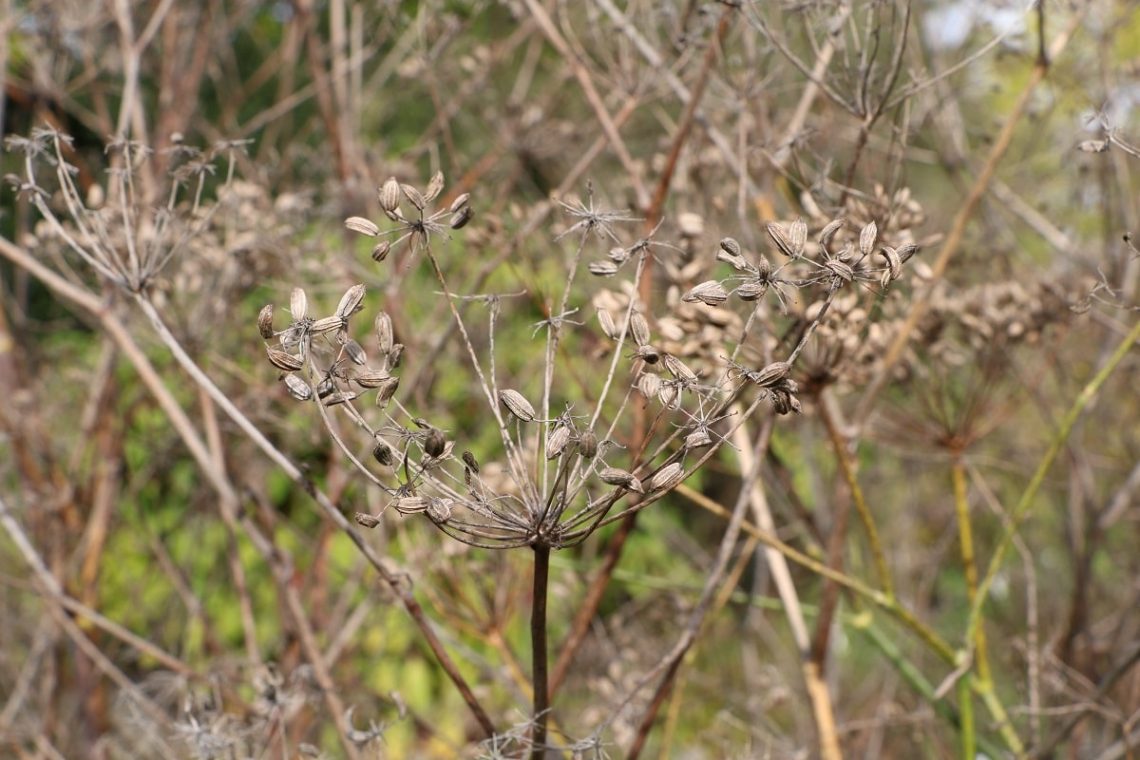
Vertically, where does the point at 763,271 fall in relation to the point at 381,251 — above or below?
above

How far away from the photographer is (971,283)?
9.83 feet

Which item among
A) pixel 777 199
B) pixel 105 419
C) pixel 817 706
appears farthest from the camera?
pixel 105 419

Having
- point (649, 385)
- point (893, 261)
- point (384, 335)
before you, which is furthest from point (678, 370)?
point (384, 335)

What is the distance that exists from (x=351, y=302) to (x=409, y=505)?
11.2 inches

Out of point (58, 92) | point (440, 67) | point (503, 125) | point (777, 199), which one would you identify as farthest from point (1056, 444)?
point (58, 92)

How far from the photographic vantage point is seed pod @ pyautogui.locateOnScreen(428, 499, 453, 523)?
48.1 inches

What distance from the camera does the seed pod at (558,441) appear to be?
1.27m

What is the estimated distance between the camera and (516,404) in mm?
1325

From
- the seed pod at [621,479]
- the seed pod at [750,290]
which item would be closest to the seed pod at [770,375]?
the seed pod at [750,290]

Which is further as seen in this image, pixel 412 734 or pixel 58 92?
pixel 412 734

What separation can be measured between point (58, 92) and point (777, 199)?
92.7 inches

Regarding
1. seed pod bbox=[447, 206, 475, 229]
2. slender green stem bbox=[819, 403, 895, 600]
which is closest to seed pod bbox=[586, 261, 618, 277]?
seed pod bbox=[447, 206, 475, 229]

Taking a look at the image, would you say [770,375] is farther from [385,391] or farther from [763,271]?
[385,391]

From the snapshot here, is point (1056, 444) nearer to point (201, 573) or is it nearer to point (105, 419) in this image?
point (105, 419)
